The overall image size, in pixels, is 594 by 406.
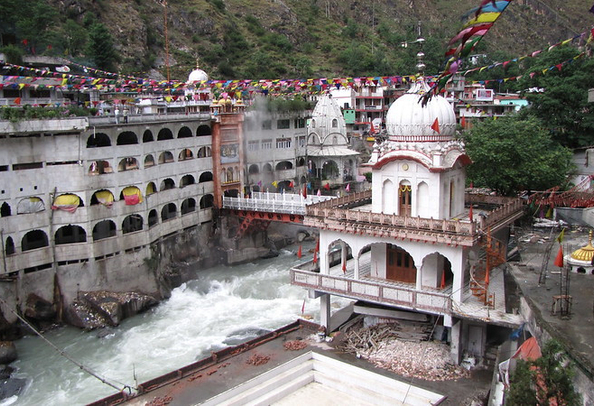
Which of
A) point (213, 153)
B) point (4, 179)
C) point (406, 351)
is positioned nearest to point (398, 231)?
point (406, 351)

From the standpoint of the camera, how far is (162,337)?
33000 mm

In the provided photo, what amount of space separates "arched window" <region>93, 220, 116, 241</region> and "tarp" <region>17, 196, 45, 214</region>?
4487mm

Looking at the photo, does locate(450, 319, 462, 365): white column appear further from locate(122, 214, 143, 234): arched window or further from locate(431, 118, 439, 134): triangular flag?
locate(122, 214, 143, 234): arched window

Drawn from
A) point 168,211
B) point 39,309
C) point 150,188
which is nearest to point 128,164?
point 150,188

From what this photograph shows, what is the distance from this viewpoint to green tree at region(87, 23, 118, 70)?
72.7 metres

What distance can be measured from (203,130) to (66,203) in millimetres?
14874

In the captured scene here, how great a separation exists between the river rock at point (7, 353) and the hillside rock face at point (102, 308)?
14.5ft

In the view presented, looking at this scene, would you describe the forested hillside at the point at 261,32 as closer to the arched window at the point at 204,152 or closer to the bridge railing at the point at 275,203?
the arched window at the point at 204,152

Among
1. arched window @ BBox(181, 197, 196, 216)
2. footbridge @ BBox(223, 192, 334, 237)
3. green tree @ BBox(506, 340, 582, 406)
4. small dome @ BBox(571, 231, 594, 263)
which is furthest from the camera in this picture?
arched window @ BBox(181, 197, 196, 216)

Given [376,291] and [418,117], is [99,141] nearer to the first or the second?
[418,117]

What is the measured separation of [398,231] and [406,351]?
4.78 m

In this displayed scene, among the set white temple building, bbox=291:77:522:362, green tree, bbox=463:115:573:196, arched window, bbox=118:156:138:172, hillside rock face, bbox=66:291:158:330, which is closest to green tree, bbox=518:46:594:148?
green tree, bbox=463:115:573:196

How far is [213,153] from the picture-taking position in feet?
158

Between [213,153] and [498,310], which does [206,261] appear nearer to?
[213,153]
